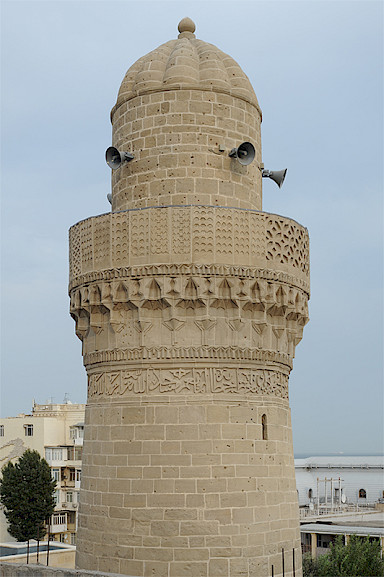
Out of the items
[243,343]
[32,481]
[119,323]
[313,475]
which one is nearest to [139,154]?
[119,323]

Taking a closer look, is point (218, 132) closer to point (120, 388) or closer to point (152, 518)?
point (120, 388)

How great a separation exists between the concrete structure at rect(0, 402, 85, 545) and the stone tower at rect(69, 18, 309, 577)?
40.7 m

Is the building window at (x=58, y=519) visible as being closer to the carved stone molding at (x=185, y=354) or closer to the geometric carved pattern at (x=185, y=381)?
the geometric carved pattern at (x=185, y=381)

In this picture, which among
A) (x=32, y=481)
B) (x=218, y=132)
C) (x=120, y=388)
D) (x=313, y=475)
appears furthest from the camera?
(x=313, y=475)

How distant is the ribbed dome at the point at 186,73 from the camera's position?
35.8ft

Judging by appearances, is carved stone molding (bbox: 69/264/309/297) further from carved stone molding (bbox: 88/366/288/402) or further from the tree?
the tree

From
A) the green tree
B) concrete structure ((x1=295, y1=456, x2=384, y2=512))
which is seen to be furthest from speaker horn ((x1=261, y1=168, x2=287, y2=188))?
concrete structure ((x1=295, y1=456, x2=384, y2=512))

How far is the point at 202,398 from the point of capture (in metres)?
9.73

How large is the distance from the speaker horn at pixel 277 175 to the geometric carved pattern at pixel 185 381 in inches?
129

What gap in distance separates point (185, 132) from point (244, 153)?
37.0 inches

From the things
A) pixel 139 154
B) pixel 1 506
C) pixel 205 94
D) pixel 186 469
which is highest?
pixel 205 94

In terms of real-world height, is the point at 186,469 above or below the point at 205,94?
below

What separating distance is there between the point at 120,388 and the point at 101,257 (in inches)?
75.0

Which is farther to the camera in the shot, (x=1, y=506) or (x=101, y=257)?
(x=1, y=506)
